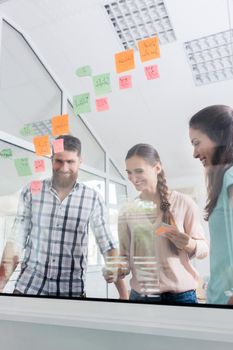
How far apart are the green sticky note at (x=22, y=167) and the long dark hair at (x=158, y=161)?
0.70 metres

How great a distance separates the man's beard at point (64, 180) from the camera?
1.81 meters

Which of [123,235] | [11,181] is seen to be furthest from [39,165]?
[123,235]

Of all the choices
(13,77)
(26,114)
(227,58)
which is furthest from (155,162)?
(13,77)

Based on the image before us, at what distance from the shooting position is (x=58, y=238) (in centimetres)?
174

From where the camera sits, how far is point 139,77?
162 cm

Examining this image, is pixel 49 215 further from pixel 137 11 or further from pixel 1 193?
pixel 137 11

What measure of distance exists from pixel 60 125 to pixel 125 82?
1.55 ft

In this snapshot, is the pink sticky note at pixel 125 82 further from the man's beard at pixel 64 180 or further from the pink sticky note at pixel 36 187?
the pink sticky note at pixel 36 187

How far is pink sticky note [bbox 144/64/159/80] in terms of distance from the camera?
158 centimetres

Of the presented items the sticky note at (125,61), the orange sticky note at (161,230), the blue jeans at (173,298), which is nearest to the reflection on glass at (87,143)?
the sticky note at (125,61)

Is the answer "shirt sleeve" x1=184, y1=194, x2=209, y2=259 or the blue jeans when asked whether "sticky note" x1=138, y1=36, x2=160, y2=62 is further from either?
the blue jeans

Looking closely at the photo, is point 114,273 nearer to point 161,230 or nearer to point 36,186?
point 161,230

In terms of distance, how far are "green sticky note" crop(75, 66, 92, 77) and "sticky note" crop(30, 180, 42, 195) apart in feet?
2.24

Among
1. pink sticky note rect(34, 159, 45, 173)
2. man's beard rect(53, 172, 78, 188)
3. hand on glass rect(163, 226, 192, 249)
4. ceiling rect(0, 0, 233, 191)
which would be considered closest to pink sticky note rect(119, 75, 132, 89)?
ceiling rect(0, 0, 233, 191)
